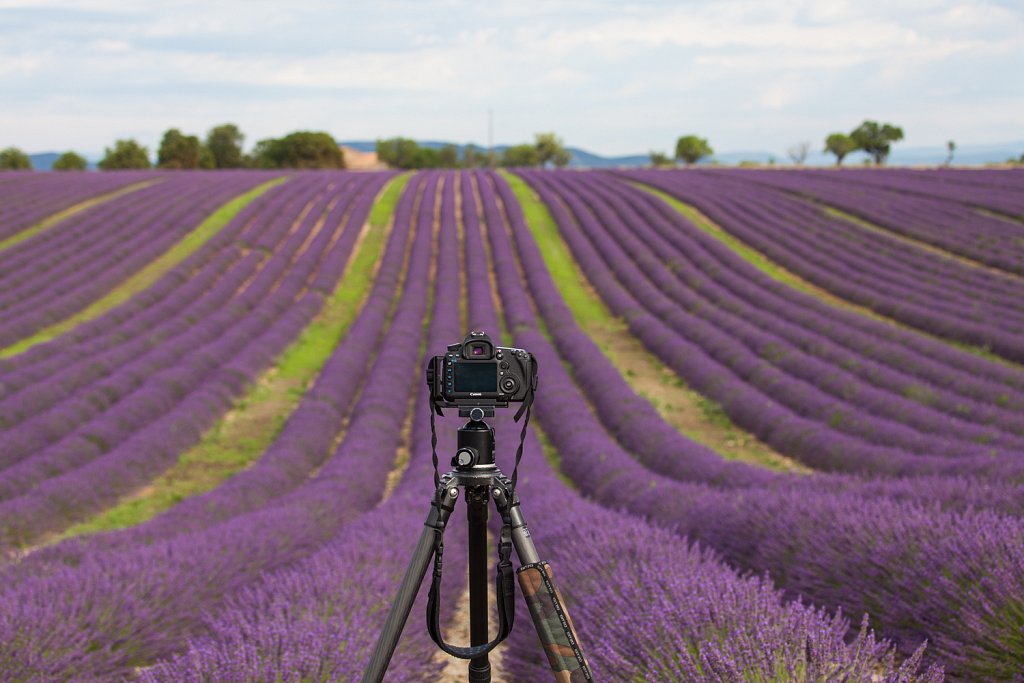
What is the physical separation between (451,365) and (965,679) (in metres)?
2.16

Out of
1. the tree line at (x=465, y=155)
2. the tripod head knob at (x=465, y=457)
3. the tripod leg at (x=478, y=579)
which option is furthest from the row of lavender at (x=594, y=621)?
the tree line at (x=465, y=155)

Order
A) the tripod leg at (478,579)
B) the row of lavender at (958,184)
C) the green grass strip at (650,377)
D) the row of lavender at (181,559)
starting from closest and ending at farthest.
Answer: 1. the tripod leg at (478,579)
2. the row of lavender at (181,559)
3. the green grass strip at (650,377)
4. the row of lavender at (958,184)

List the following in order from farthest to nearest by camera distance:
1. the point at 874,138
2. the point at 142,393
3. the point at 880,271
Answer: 1. the point at 874,138
2. the point at 880,271
3. the point at 142,393

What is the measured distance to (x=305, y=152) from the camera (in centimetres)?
6234

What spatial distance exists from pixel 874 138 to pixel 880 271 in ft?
160

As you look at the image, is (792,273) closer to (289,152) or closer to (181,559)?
(181,559)

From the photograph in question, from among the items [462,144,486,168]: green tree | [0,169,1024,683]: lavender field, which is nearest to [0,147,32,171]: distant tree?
[0,169,1024,683]: lavender field

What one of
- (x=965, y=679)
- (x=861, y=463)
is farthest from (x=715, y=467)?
(x=965, y=679)

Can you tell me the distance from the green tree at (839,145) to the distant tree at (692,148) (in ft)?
35.1

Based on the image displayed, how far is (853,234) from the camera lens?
888 inches

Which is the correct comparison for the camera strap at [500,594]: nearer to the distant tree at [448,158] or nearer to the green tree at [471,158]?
the distant tree at [448,158]

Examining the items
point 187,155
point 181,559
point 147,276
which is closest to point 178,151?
point 187,155

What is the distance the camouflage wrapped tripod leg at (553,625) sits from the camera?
1.89 metres

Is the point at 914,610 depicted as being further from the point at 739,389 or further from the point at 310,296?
the point at 310,296
